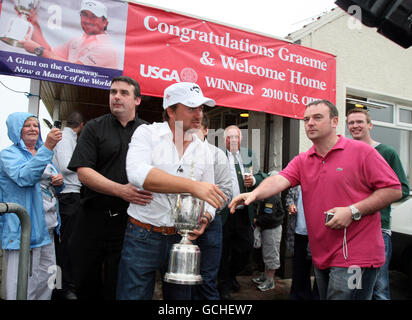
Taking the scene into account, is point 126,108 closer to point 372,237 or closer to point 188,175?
point 188,175

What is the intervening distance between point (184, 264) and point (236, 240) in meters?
2.59

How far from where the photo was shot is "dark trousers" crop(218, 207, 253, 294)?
13.5ft

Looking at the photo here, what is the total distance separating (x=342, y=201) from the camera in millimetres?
2348

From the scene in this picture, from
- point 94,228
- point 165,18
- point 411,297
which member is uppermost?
point 165,18

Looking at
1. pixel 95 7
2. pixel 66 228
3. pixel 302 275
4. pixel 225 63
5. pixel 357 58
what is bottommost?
pixel 302 275

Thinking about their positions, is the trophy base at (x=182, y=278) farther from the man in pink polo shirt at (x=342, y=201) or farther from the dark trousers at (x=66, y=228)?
the dark trousers at (x=66, y=228)

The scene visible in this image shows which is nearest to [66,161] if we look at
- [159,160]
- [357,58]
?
[159,160]

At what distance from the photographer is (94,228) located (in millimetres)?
2463

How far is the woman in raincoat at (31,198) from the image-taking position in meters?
2.62

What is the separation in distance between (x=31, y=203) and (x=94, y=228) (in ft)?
2.49

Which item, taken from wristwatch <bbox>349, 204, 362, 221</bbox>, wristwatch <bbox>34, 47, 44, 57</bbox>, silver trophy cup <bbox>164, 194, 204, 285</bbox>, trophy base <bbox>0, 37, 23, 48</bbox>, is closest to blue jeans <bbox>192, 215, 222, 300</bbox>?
silver trophy cup <bbox>164, 194, 204, 285</bbox>

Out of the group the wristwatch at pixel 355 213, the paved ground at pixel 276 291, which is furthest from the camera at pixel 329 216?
the paved ground at pixel 276 291

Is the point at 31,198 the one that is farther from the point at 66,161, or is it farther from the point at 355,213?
the point at 355,213
